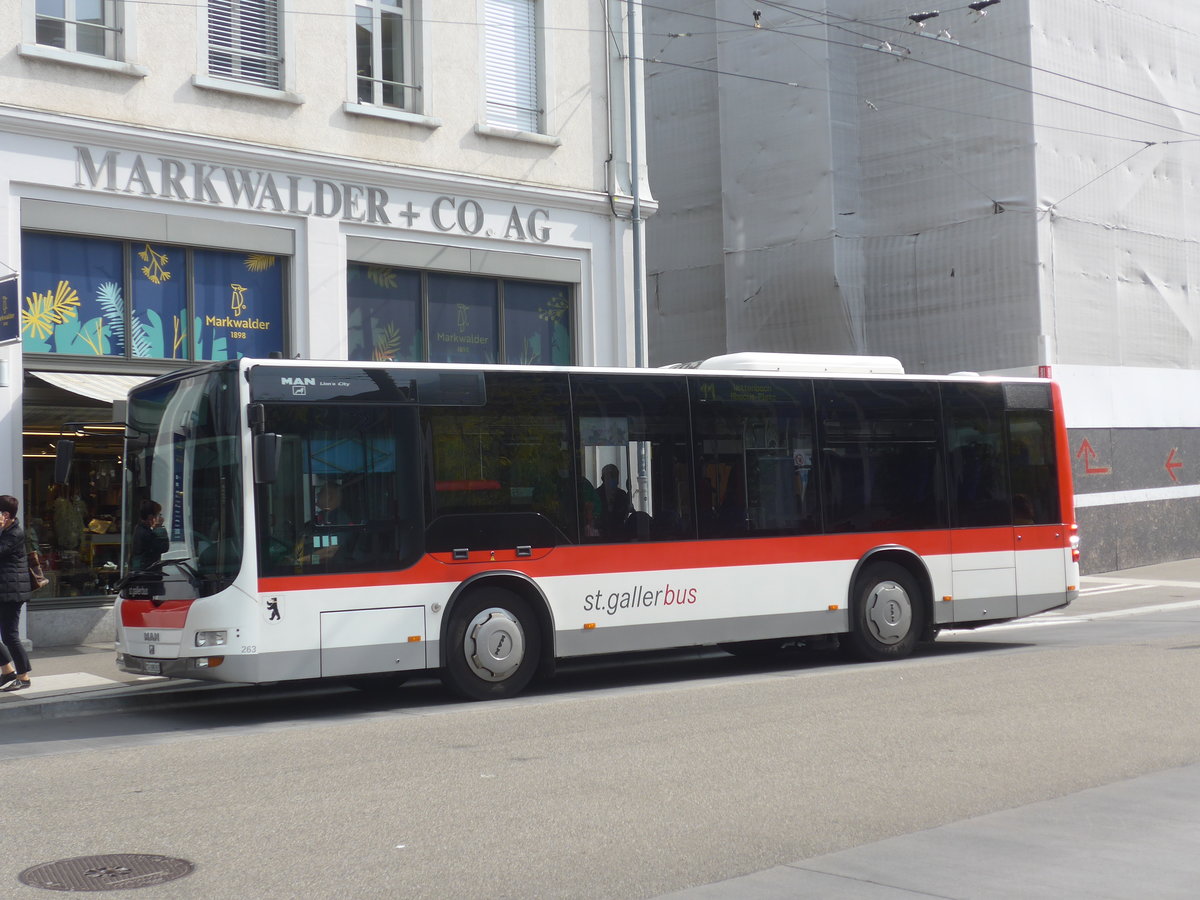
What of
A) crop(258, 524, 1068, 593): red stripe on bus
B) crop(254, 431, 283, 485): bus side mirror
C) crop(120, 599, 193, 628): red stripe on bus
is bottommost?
crop(120, 599, 193, 628): red stripe on bus

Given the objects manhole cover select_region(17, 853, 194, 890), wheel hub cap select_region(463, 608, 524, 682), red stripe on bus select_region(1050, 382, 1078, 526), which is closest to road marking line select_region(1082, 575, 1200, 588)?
red stripe on bus select_region(1050, 382, 1078, 526)

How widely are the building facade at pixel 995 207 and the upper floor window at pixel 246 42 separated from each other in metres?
11.9

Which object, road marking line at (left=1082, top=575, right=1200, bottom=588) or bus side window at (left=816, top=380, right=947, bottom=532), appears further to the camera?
road marking line at (left=1082, top=575, right=1200, bottom=588)

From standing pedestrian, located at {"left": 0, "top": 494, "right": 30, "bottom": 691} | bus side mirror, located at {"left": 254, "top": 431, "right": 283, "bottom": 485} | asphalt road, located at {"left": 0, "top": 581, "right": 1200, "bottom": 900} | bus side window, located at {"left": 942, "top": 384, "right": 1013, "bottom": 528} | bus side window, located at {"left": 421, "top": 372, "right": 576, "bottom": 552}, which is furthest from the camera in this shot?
bus side window, located at {"left": 942, "top": 384, "right": 1013, "bottom": 528}

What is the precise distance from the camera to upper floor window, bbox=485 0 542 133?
19.7 meters

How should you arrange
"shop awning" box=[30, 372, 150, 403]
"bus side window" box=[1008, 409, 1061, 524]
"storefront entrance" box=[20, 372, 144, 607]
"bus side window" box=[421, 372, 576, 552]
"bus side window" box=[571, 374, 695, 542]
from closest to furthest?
"bus side window" box=[421, 372, 576, 552]
"bus side window" box=[571, 374, 695, 542]
"bus side window" box=[1008, 409, 1061, 524]
"shop awning" box=[30, 372, 150, 403]
"storefront entrance" box=[20, 372, 144, 607]

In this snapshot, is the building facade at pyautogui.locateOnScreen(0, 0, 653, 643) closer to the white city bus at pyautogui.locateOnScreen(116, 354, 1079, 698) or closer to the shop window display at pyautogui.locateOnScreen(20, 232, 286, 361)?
the shop window display at pyautogui.locateOnScreen(20, 232, 286, 361)

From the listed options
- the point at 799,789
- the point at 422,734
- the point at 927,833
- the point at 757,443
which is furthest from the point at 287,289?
the point at 927,833

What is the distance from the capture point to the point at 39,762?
352 inches

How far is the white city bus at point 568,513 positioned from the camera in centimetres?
1087

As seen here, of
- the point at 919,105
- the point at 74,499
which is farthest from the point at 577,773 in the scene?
the point at 919,105

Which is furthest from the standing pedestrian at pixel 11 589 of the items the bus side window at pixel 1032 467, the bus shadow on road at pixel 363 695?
the bus side window at pixel 1032 467

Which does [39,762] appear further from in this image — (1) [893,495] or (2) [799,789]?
(1) [893,495]

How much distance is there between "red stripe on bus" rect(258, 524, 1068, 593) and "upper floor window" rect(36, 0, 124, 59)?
820 centimetres
